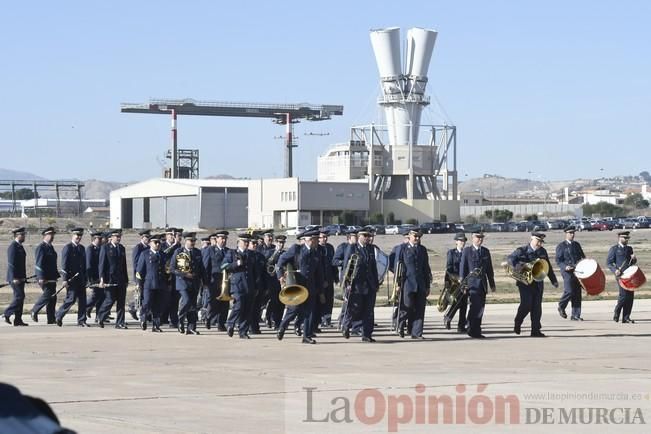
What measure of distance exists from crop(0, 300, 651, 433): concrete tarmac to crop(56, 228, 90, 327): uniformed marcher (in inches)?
46.3

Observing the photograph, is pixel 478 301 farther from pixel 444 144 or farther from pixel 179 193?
pixel 444 144

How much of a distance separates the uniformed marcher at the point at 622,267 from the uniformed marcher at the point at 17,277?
35.3ft

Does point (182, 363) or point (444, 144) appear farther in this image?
point (444, 144)

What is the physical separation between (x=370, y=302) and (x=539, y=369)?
480 centimetres

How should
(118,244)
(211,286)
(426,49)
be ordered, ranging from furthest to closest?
(426,49) < (118,244) < (211,286)

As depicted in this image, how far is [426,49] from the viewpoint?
118625 mm

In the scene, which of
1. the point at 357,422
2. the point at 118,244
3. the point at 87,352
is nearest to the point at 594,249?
the point at 118,244

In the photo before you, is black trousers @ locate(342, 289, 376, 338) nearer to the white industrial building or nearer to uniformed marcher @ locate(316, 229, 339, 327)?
uniformed marcher @ locate(316, 229, 339, 327)

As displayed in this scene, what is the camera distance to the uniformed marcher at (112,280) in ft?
68.4

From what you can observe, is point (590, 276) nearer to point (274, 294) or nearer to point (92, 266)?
point (274, 294)

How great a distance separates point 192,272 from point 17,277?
3405 mm

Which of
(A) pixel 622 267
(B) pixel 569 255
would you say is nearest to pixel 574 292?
(B) pixel 569 255

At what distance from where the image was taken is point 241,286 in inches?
→ 742

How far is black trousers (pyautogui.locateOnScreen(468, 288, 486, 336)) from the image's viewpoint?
60.4 ft
